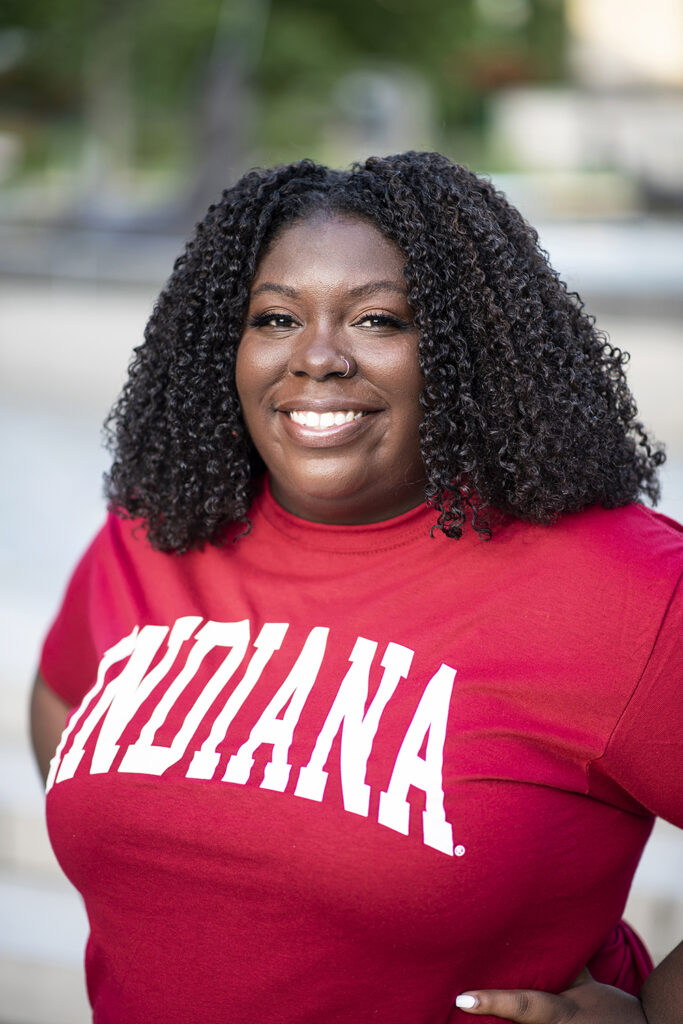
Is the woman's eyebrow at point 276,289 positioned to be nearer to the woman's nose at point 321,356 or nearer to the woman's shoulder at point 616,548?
the woman's nose at point 321,356

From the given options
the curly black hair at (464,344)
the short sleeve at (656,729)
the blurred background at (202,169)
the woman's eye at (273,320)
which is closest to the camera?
the short sleeve at (656,729)

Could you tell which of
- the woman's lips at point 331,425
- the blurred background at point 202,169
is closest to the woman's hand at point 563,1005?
the woman's lips at point 331,425

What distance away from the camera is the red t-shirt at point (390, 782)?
5.40 ft

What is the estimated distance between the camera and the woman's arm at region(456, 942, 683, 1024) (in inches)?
67.1

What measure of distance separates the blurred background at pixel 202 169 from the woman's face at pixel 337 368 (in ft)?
1.70

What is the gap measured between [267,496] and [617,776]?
86cm

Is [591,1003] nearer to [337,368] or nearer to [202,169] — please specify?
[337,368]

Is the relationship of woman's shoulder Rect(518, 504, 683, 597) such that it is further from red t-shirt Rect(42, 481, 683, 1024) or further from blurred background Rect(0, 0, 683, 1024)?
blurred background Rect(0, 0, 683, 1024)

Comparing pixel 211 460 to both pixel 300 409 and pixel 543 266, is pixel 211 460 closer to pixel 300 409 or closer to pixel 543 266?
pixel 300 409

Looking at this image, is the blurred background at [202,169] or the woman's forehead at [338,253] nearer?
the woman's forehead at [338,253]

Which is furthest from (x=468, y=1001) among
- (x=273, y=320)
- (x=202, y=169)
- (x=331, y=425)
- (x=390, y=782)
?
A: (x=202, y=169)

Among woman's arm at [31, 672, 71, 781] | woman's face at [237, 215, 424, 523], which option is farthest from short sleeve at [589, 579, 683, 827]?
woman's arm at [31, 672, 71, 781]

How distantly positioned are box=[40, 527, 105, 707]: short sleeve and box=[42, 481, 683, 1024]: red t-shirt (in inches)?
16.5

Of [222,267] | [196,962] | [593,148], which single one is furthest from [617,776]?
[593,148]
